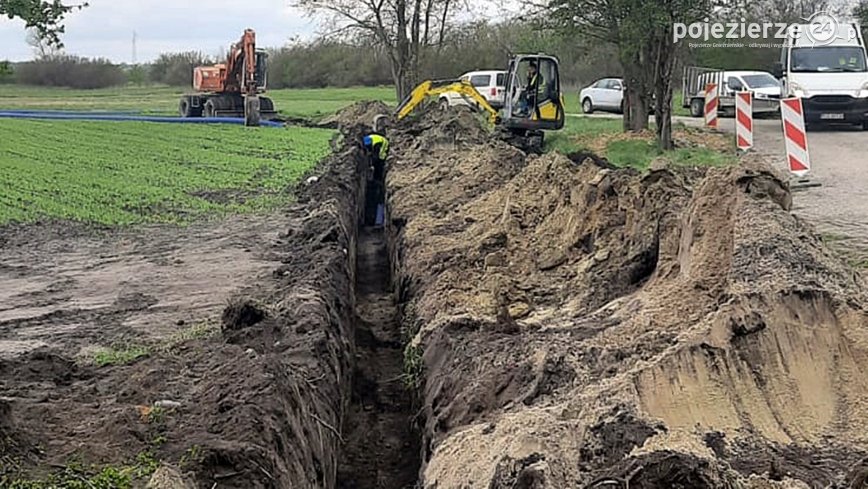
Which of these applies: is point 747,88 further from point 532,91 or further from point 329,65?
point 329,65

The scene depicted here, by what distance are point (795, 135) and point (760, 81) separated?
1840 centimetres

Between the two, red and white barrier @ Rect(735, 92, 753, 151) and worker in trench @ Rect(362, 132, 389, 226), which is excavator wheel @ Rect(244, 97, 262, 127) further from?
red and white barrier @ Rect(735, 92, 753, 151)

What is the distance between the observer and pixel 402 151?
1992 centimetres

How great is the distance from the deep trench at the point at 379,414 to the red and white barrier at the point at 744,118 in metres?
8.65

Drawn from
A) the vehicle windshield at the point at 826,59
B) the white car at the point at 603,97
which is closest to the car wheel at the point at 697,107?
the white car at the point at 603,97

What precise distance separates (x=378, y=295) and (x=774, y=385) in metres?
8.75

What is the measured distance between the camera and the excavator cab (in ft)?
82.1

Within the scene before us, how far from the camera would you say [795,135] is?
15664mm

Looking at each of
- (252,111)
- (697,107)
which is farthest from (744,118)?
(252,111)

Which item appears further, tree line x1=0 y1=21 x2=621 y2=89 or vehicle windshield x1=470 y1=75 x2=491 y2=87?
tree line x1=0 y1=21 x2=621 y2=89

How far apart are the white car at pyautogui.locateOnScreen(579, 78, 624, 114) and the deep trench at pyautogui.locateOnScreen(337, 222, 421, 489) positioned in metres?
26.8

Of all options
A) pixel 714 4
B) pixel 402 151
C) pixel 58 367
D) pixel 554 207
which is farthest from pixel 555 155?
pixel 714 4

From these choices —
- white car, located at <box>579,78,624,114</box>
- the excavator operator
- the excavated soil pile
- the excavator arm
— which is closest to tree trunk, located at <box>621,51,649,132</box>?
the excavator operator

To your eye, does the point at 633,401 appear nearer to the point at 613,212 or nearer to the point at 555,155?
the point at 613,212
